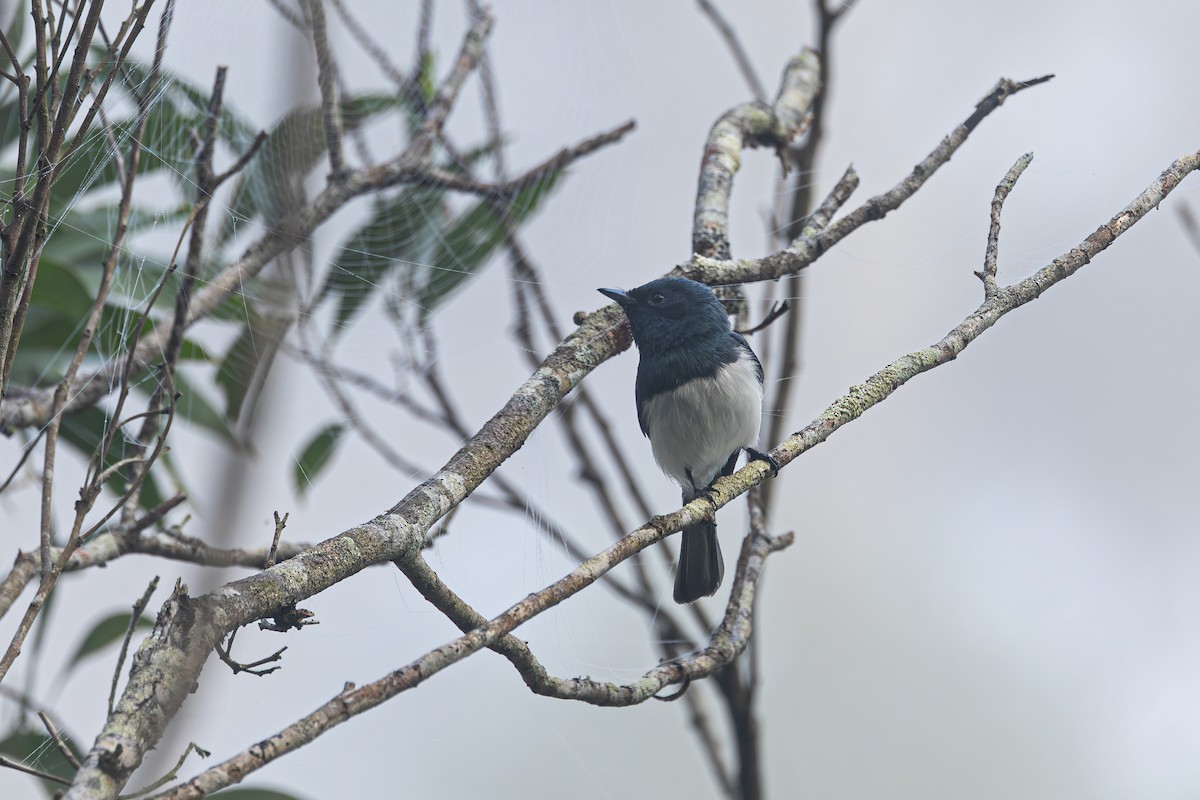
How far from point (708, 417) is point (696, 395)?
75mm

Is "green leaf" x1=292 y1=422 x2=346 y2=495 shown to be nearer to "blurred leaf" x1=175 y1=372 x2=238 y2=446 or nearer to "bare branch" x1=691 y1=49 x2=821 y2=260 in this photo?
"blurred leaf" x1=175 y1=372 x2=238 y2=446

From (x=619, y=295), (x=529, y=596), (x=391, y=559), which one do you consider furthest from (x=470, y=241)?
(x=529, y=596)

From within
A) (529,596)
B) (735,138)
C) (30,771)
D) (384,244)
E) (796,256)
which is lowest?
(30,771)

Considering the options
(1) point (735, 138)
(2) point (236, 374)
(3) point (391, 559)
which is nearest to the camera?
(3) point (391, 559)

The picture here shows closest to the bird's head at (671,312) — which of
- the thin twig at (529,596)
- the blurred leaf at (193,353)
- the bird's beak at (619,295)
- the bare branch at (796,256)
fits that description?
the bird's beak at (619,295)

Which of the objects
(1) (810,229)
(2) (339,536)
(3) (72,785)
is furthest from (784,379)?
(3) (72,785)

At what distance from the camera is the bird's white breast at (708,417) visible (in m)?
3.08

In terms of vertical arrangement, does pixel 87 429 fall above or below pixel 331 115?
below

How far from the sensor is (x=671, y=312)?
114 inches

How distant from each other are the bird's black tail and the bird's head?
577 mm

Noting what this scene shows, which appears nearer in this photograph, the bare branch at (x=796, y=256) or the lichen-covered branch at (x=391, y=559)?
the lichen-covered branch at (x=391, y=559)

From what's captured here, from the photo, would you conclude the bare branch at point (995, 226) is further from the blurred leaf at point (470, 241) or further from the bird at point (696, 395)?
the blurred leaf at point (470, 241)

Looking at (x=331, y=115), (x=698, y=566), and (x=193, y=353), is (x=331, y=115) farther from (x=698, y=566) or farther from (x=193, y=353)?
(x=698, y=566)

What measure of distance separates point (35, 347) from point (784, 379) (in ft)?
7.41
